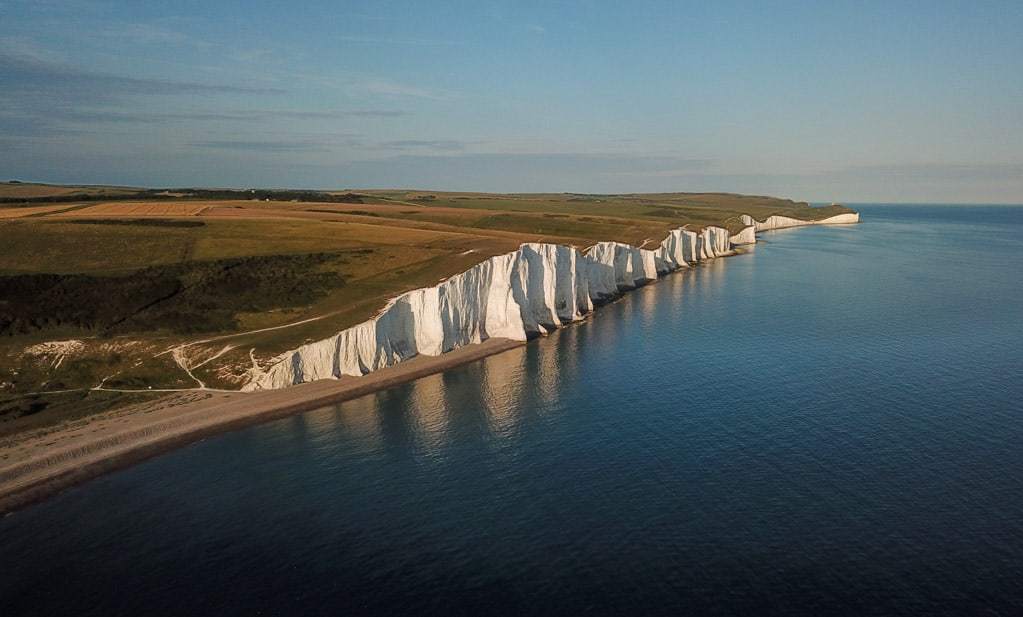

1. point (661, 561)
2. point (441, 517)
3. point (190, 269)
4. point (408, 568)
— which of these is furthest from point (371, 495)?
point (190, 269)

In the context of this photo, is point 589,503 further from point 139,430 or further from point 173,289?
point 173,289

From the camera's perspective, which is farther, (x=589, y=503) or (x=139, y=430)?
(x=139, y=430)

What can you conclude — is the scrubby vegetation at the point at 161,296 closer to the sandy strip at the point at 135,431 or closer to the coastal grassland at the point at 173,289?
the coastal grassland at the point at 173,289

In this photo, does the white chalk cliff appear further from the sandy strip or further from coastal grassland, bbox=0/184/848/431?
the sandy strip

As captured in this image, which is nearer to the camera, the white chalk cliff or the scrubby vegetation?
the white chalk cliff

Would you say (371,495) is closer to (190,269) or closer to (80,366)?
(80,366)

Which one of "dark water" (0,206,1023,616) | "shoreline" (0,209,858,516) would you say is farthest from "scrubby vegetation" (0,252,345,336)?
"dark water" (0,206,1023,616)

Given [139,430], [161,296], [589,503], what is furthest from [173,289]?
[589,503]
